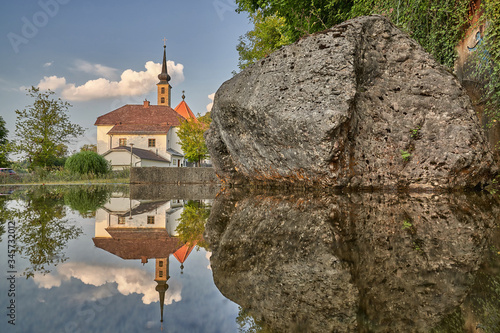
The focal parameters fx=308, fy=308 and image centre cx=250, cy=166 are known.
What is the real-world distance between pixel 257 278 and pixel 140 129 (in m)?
38.0

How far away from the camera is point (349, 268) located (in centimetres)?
126

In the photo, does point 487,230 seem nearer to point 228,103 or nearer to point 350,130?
point 350,130

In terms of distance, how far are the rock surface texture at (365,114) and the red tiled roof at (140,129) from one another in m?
32.7

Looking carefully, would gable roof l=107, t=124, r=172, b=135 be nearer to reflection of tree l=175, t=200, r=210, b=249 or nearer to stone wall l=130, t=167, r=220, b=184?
stone wall l=130, t=167, r=220, b=184

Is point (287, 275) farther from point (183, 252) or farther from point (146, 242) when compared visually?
point (146, 242)

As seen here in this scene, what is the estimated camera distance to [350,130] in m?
4.82

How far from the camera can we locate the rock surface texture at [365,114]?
15.1 ft

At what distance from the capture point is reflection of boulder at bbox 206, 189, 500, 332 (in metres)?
0.87

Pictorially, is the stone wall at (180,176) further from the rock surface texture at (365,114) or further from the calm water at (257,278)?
the calm water at (257,278)

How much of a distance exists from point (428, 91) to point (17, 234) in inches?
218

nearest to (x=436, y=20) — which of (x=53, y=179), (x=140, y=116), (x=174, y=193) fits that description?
(x=174, y=193)

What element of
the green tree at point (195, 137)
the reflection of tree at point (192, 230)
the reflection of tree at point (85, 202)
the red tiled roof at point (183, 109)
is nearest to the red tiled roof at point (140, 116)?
the red tiled roof at point (183, 109)

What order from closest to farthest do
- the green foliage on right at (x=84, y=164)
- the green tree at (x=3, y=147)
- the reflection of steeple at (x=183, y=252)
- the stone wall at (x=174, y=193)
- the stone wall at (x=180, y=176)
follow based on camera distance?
A: 1. the reflection of steeple at (x=183, y=252)
2. the stone wall at (x=174, y=193)
3. the stone wall at (x=180, y=176)
4. the green foliage on right at (x=84, y=164)
5. the green tree at (x=3, y=147)

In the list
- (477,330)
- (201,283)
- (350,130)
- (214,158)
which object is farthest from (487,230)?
(214,158)
